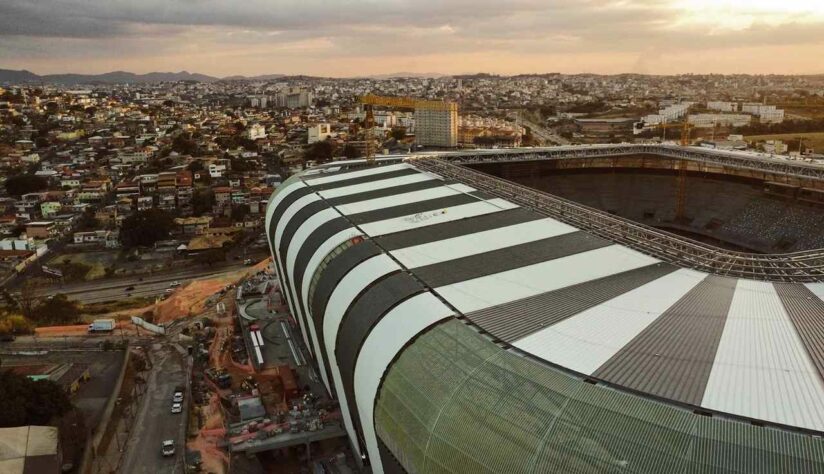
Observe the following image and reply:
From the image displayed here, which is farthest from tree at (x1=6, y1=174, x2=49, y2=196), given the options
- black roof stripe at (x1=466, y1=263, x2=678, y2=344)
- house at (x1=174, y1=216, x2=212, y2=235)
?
black roof stripe at (x1=466, y1=263, x2=678, y2=344)

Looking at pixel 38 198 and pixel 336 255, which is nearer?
pixel 336 255

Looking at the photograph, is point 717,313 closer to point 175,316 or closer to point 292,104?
point 175,316

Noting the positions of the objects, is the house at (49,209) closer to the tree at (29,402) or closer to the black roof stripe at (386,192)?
the tree at (29,402)

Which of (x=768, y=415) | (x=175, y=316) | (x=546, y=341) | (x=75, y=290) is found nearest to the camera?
(x=768, y=415)

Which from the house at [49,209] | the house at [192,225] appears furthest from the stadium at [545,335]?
the house at [49,209]

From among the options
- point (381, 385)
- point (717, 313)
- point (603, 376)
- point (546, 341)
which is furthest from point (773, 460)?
point (381, 385)

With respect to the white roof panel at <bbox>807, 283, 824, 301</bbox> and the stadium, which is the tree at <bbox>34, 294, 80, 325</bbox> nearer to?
the stadium
